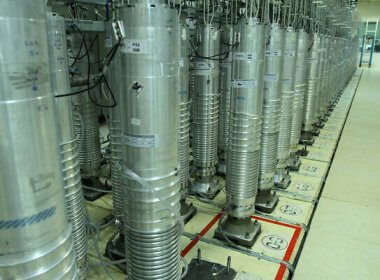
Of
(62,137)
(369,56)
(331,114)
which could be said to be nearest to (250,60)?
(62,137)

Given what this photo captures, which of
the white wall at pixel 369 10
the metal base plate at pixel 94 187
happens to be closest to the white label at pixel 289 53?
the metal base plate at pixel 94 187

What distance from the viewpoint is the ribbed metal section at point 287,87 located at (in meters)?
2.94

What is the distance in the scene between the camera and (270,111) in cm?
271

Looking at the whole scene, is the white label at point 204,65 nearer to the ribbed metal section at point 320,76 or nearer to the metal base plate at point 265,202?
the metal base plate at point 265,202

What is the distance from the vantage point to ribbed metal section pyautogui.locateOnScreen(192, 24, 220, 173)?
282 cm

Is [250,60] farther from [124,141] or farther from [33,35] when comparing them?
[33,35]

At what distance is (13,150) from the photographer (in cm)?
75

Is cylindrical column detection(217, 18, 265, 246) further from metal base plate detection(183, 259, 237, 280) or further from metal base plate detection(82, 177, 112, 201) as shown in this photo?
metal base plate detection(82, 177, 112, 201)

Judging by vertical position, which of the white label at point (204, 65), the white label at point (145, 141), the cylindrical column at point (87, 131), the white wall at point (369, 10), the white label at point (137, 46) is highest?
the white wall at point (369, 10)

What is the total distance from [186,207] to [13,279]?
6.89ft

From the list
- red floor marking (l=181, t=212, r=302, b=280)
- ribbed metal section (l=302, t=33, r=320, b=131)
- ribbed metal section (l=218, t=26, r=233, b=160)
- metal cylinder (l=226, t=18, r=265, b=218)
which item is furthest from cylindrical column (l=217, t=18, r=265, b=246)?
ribbed metal section (l=302, t=33, r=320, b=131)

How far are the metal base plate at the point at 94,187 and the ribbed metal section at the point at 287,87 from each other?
1742 millimetres

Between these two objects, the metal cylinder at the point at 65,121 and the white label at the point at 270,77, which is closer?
the metal cylinder at the point at 65,121

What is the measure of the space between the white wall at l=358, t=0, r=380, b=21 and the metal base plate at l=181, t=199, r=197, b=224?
16.8 metres
